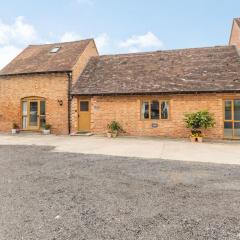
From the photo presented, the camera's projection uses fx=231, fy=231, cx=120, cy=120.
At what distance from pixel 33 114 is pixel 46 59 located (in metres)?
4.91

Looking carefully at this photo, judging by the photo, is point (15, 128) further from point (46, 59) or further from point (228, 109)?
point (228, 109)

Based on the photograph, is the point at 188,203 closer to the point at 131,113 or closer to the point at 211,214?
the point at 211,214

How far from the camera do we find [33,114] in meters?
17.7

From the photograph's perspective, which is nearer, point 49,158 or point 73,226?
point 73,226

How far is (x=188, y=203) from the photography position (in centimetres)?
466

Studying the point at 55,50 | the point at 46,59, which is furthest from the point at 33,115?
the point at 55,50

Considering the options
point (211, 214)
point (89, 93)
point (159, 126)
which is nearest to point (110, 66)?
point (89, 93)

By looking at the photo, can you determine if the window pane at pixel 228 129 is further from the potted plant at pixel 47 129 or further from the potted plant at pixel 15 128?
the potted plant at pixel 15 128

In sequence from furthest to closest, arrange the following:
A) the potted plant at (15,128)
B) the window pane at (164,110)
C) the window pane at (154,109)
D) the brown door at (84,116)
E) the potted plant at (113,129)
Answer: the potted plant at (15,128), the brown door at (84,116), the potted plant at (113,129), the window pane at (154,109), the window pane at (164,110)

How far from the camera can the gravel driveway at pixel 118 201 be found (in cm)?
359

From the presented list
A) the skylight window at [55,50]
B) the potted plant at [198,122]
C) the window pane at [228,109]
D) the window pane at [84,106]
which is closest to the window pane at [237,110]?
the window pane at [228,109]

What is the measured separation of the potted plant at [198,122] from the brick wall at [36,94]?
28.4ft

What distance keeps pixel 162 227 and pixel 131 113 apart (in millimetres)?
11977

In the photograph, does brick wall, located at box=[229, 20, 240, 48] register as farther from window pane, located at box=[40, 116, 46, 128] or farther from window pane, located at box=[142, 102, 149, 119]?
window pane, located at box=[40, 116, 46, 128]
